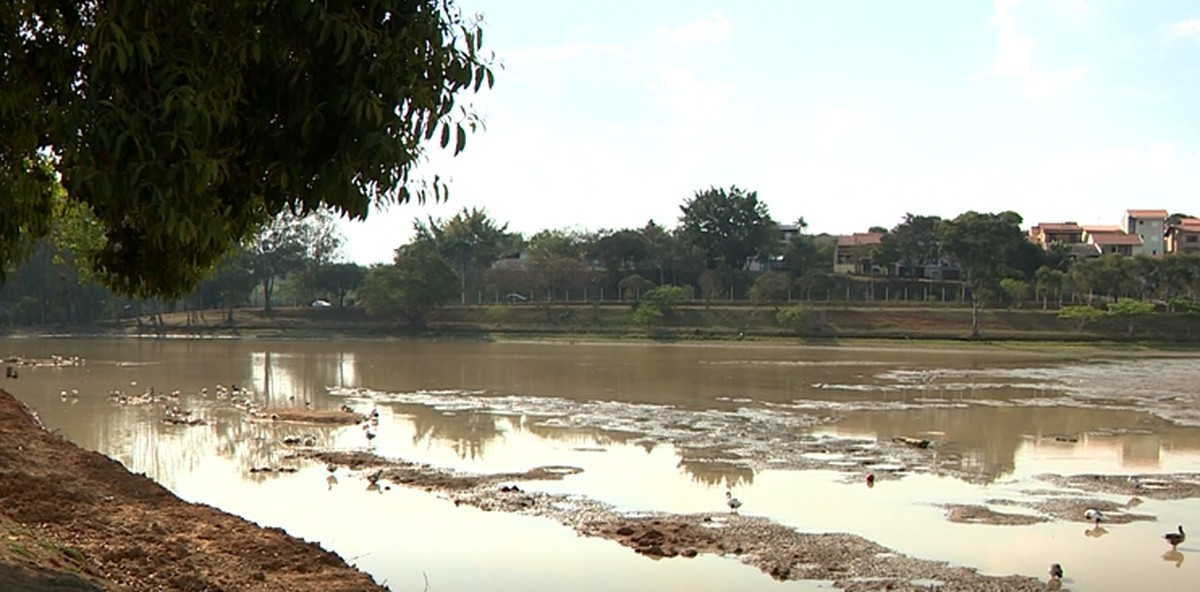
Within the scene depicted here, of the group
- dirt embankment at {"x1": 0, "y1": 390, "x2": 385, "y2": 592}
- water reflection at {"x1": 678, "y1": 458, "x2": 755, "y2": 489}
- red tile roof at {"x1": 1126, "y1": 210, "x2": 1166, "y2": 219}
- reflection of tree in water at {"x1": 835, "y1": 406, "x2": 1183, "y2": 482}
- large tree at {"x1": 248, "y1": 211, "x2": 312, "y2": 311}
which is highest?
red tile roof at {"x1": 1126, "y1": 210, "x2": 1166, "y2": 219}

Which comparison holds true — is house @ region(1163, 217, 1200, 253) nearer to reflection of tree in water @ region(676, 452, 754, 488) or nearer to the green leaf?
reflection of tree in water @ region(676, 452, 754, 488)

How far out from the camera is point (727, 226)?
4203 inches

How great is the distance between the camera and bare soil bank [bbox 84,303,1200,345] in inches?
3110

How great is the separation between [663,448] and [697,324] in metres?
59.6

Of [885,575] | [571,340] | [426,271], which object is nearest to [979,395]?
[885,575]

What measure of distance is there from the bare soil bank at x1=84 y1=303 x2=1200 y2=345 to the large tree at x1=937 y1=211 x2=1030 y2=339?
9.44 feet

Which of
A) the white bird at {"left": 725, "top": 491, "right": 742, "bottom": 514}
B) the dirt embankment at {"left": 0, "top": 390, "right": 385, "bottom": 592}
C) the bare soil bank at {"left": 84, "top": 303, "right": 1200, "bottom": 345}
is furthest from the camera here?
the bare soil bank at {"left": 84, "top": 303, "right": 1200, "bottom": 345}

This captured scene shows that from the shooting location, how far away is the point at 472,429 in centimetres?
2952

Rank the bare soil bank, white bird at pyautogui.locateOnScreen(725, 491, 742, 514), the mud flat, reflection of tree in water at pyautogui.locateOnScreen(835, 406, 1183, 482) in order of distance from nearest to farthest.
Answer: the mud flat
white bird at pyautogui.locateOnScreen(725, 491, 742, 514)
reflection of tree in water at pyautogui.locateOnScreen(835, 406, 1183, 482)
the bare soil bank

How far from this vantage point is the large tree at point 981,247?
86.9 metres

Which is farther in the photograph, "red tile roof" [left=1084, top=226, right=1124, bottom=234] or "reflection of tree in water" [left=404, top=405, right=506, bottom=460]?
"red tile roof" [left=1084, top=226, right=1124, bottom=234]

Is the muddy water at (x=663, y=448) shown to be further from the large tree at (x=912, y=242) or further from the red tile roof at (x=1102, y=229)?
the red tile roof at (x=1102, y=229)

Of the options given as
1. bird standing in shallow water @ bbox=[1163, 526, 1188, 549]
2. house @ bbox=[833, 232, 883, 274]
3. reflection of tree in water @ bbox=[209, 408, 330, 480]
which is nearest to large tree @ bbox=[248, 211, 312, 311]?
house @ bbox=[833, 232, 883, 274]

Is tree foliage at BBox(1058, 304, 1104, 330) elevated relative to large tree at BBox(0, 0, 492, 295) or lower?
lower
